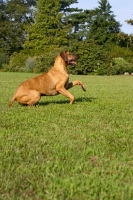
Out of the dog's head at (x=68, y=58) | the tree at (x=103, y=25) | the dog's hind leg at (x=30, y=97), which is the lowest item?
the dog's hind leg at (x=30, y=97)

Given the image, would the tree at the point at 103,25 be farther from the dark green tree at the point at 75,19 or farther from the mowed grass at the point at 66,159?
the mowed grass at the point at 66,159

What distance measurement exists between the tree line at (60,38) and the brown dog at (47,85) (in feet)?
92.8

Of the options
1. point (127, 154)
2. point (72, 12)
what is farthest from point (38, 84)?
point (72, 12)

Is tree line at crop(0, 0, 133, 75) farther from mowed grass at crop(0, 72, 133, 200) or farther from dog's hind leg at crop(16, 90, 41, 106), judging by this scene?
mowed grass at crop(0, 72, 133, 200)

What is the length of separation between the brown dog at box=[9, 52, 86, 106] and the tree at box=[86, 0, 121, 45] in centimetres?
5247

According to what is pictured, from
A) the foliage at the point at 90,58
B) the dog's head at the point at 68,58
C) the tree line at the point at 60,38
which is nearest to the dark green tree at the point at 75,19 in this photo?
the tree line at the point at 60,38

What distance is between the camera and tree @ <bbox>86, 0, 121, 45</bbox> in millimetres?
60969

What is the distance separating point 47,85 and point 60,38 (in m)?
46.4

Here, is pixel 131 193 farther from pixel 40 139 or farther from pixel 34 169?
pixel 40 139

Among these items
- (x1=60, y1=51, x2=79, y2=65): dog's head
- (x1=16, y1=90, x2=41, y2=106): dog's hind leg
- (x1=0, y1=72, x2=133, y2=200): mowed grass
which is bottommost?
(x1=0, y1=72, x2=133, y2=200): mowed grass

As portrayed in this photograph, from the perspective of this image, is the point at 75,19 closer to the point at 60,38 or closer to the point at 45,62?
the point at 60,38

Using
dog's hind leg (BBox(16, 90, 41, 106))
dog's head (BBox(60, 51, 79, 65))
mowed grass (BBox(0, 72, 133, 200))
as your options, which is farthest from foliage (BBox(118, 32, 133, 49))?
mowed grass (BBox(0, 72, 133, 200))

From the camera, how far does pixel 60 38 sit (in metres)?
53.8

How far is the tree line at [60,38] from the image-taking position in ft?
128
